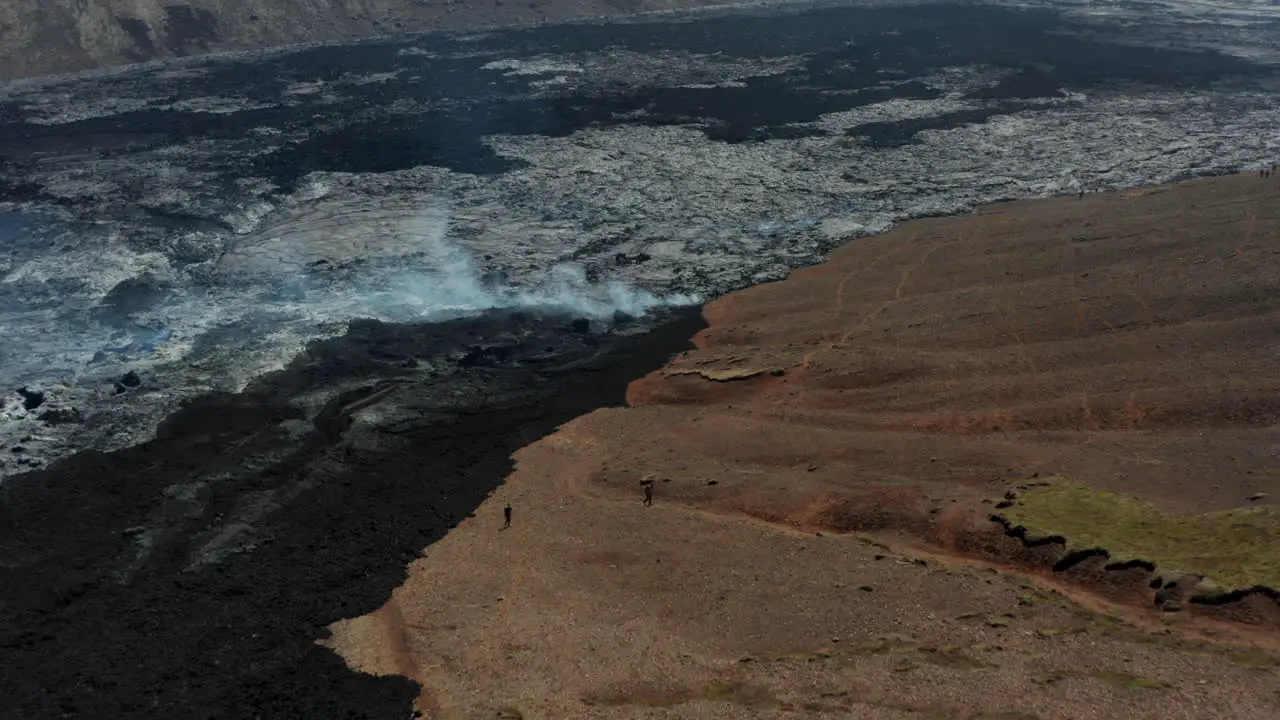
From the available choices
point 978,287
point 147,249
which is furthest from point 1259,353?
point 147,249

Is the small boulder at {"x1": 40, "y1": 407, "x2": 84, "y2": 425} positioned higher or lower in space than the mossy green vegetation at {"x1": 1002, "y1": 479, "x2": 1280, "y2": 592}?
higher

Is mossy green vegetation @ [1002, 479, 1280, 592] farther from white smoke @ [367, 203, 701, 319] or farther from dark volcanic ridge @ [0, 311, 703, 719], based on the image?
white smoke @ [367, 203, 701, 319]

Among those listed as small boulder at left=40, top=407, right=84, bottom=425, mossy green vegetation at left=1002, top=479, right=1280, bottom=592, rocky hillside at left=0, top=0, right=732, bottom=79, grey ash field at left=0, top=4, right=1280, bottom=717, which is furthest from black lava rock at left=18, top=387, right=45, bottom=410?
rocky hillside at left=0, top=0, right=732, bottom=79

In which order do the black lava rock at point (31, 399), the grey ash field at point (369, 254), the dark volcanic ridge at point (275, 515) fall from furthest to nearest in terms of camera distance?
the black lava rock at point (31, 399) < the grey ash field at point (369, 254) < the dark volcanic ridge at point (275, 515)

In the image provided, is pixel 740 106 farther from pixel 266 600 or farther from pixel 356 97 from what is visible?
pixel 266 600

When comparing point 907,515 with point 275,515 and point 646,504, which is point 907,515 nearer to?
point 646,504

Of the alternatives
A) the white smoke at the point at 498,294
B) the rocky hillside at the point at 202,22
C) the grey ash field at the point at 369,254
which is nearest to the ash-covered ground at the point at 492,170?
the white smoke at the point at 498,294

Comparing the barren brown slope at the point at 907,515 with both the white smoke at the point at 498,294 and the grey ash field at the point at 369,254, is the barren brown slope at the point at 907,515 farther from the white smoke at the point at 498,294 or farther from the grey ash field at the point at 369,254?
the white smoke at the point at 498,294
